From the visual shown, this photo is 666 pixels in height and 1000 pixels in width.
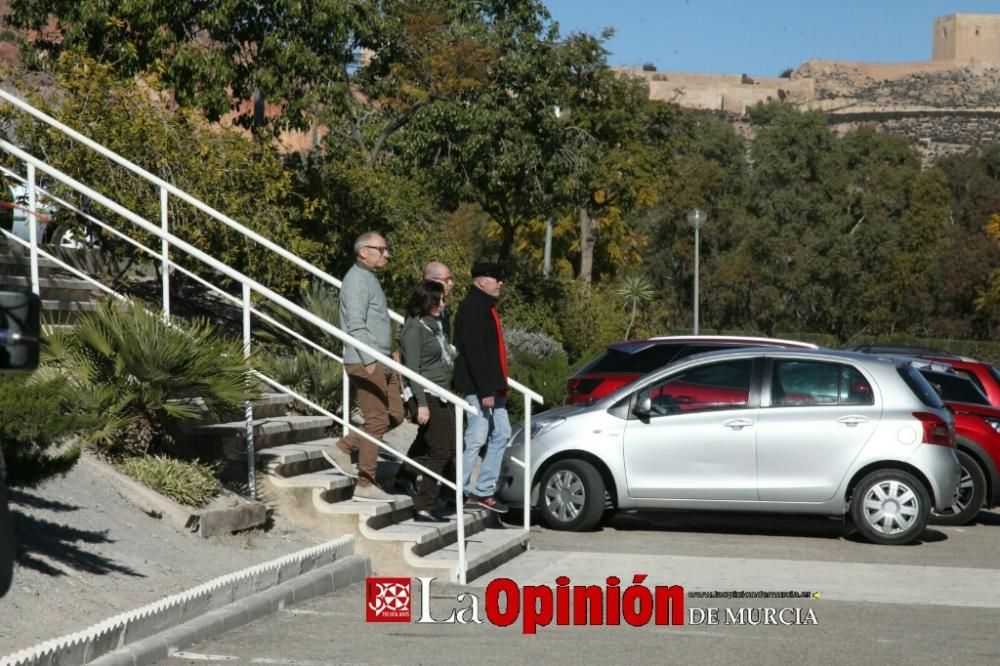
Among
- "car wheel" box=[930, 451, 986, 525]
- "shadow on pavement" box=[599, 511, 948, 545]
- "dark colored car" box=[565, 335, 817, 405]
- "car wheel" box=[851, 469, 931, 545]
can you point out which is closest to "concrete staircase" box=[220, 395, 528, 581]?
"shadow on pavement" box=[599, 511, 948, 545]

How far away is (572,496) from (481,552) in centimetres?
288

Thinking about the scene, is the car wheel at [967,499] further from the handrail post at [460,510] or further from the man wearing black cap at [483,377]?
the handrail post at [460,510]

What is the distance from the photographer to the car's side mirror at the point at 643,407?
1320 cm

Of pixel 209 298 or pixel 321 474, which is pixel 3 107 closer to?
pixel 209 298

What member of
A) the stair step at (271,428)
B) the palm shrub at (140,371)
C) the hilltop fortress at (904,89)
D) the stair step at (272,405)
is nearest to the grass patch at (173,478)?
the palm shrub at (140,371)

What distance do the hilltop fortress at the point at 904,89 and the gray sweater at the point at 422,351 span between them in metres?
147

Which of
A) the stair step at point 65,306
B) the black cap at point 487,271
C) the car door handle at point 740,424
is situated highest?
the black cap at point 487,271

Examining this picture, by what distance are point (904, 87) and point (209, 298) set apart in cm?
16992

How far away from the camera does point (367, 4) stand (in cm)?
2158

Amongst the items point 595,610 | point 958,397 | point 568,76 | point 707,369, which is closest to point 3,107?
point 707,369

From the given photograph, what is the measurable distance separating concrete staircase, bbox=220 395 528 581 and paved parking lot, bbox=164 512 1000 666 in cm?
27

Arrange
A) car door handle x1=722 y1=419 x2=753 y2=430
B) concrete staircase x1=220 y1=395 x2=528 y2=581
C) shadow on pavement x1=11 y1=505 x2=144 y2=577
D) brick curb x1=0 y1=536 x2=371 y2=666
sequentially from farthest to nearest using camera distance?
car door handle x1=722 y1=419 x2=753 y2=430 < concrete staircase x1=220 y1=395 x2=528 y2=581 < shadow on pavement x1=11 y1=505 x2=144 y2=577 < brick curb x1=0 y1=536 x2=371 y2=666

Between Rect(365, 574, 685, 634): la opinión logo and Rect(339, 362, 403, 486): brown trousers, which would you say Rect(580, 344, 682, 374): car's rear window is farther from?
Rect(365, 574, 685, 634): la opinión logo

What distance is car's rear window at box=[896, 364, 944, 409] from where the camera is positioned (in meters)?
13.2
